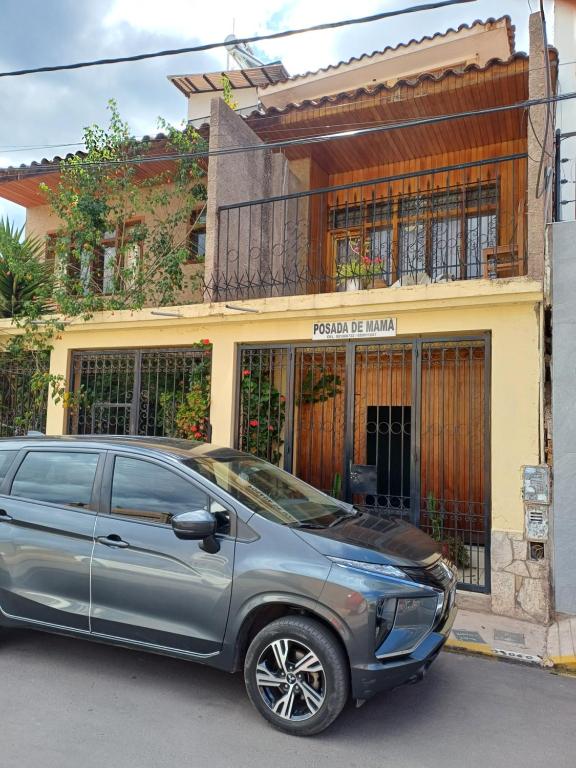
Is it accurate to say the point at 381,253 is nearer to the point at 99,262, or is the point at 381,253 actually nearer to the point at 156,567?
the point at 99,262

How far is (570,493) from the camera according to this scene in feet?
18.8

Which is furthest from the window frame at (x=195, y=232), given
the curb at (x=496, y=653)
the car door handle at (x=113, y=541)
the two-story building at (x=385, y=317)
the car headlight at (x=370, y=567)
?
the car headlight at (x=370, y=567)

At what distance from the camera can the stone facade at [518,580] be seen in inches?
221

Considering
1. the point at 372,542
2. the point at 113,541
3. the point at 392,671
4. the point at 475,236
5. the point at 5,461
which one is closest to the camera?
the point at 392,671

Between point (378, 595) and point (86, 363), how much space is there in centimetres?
661

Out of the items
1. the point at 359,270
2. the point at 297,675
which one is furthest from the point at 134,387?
the point at 297,675

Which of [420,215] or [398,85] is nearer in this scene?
[398,85]

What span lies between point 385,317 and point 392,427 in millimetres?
2067

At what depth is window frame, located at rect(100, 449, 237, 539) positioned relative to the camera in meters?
3.77

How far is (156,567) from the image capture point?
379cm

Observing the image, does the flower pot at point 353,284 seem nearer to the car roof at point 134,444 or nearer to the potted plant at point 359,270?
the potted plant at point 359,270

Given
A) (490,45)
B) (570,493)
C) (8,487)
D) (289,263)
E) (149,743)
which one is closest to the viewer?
(149,743)

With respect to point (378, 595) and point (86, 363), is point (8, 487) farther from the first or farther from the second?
point (86, 363)

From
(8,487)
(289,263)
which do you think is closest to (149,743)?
(8,487)
